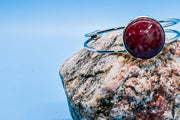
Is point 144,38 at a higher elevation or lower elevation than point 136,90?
higher

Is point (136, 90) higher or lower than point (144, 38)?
lower

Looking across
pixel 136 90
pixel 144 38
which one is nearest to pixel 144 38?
pixel 144 38

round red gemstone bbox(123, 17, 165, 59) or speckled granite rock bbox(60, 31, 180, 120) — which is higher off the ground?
round red gemstone bbox(123, 17, 165, 59)

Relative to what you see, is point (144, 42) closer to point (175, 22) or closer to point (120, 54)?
point (120, 54)

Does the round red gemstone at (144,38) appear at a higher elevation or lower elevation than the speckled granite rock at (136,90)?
higher

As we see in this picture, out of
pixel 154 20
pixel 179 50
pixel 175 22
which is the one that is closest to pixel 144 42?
pixel 154 20

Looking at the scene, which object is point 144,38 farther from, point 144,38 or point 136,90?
point 136,90

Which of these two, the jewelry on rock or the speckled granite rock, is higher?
the jewelry on rock

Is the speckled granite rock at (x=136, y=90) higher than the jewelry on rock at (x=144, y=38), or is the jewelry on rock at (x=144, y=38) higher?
the jewelry on rock at (x=144, y=38)
